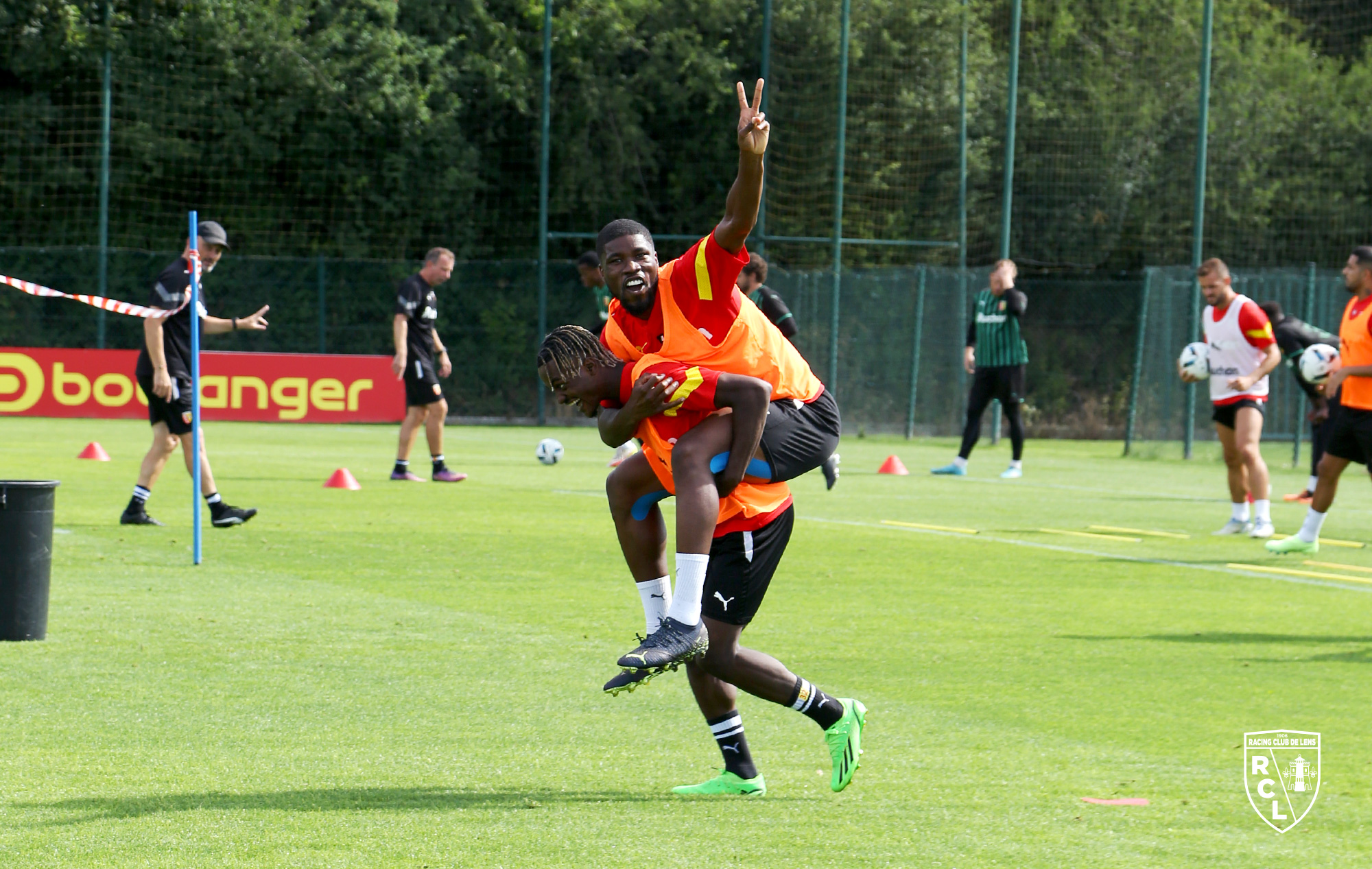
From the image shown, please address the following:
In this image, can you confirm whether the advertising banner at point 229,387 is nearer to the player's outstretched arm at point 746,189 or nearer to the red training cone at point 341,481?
the red training cone at point 341,481

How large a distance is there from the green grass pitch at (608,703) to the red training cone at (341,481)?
2.45 metres

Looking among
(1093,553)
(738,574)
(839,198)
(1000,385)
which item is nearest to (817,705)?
(738,574)

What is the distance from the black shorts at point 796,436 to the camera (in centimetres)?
545

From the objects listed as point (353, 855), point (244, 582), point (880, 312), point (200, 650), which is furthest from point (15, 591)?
point (880, 312)

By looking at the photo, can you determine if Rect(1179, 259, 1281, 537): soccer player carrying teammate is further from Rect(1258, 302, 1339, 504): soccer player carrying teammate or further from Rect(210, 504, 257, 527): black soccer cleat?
Rect(210, 504, 257, 527): black soccer cleat

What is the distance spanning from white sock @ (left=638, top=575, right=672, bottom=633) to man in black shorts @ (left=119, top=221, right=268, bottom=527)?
23.3 feet

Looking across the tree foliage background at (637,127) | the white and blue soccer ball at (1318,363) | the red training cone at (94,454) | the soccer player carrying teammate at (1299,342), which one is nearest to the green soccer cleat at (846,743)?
the white and blue soccer ball at (1318,363)

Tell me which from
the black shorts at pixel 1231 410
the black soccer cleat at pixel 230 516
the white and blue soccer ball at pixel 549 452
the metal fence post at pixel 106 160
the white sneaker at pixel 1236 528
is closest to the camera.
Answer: the black soccer cleat at pixel 230 516

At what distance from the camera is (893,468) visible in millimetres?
20312

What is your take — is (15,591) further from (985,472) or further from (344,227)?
(344,227)

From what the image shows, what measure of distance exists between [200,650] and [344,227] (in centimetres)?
2876

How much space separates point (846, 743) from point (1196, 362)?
9578 millimetres

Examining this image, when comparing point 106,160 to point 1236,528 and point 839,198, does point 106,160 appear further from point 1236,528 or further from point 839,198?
point 1236,528

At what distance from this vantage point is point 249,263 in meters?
32.2
